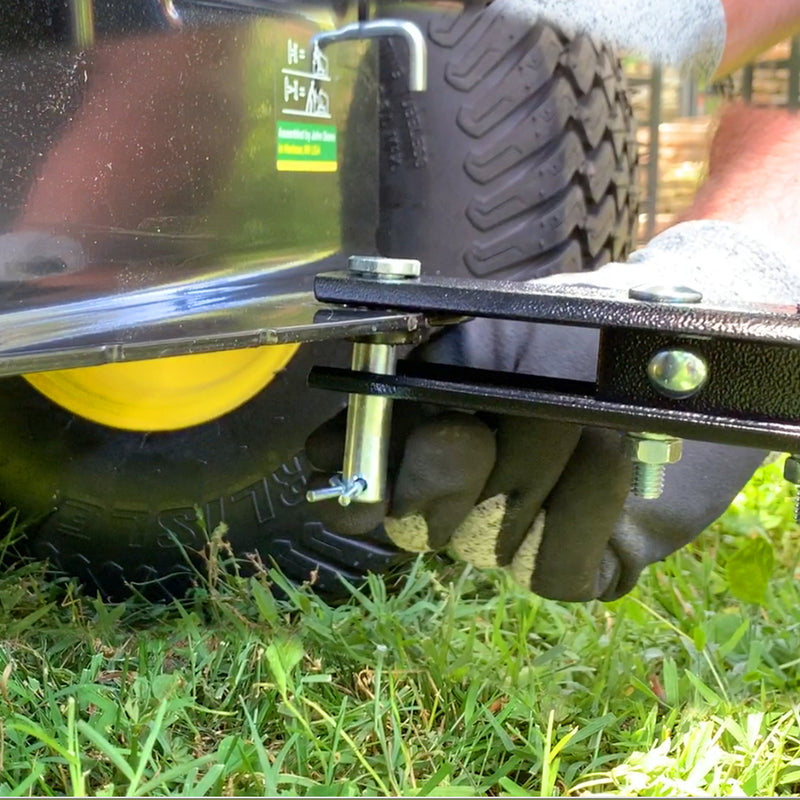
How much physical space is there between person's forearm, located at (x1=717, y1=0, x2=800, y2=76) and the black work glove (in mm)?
331

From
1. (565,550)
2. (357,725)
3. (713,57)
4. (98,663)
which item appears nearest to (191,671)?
(98,663)

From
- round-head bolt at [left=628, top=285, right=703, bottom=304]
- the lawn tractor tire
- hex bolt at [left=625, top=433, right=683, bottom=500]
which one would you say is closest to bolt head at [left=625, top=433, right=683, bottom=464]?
hex bolt at [left=625, top=433, right=683, bottom=500]

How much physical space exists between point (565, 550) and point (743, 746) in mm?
245

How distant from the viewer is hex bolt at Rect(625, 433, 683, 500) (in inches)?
31.4

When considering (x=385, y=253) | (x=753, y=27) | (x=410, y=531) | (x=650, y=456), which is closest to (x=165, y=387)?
(x=385, y=253)

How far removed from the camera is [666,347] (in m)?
0.75

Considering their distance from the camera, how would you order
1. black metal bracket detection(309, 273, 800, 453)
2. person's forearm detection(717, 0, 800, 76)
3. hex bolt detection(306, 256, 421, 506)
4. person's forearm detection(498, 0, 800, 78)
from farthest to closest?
person's forearm detection(717, 0, 800, 76), person's forearm detection(498, 0, 800, 78), hex bolt detection(306, 256, 421, 506), black metal bracket detection(309, 273, 800, 453)

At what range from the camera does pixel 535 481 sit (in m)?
0.92

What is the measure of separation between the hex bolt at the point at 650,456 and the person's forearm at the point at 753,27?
21.7 inches

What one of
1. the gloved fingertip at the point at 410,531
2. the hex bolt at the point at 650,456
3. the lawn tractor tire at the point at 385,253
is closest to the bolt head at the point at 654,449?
the hex bolt at the point at 650,456

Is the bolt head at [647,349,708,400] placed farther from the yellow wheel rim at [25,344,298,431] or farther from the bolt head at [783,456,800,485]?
the yellow wheel rim at [25,344,298,431]

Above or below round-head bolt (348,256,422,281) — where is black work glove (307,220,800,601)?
below

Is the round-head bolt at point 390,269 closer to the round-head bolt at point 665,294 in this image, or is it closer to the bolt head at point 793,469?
the round-head bolt at point 665,294

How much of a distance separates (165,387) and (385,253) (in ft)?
1.00
